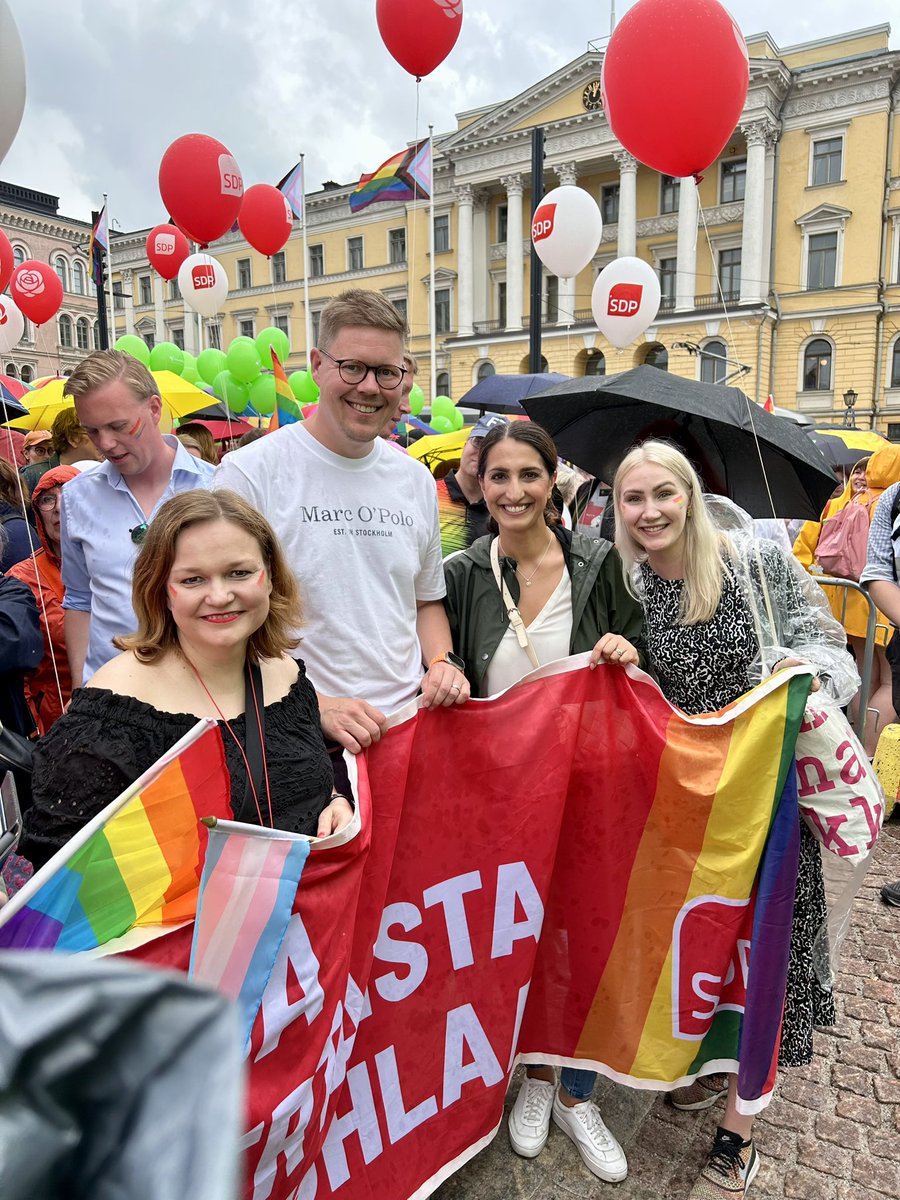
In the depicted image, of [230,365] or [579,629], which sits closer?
[579,629]

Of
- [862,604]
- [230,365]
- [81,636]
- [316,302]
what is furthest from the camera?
[316,302]

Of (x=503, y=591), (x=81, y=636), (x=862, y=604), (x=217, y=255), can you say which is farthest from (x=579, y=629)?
(x=217, y=255)

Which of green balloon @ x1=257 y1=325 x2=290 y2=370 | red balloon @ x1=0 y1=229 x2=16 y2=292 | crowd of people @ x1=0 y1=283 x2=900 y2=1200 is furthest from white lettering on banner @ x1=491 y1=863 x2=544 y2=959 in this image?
green balloon @ x1=257 y1=325 x2=290 y2=370

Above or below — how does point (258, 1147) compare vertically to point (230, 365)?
below

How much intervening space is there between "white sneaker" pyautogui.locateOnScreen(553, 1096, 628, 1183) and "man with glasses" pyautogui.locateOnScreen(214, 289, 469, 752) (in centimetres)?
126

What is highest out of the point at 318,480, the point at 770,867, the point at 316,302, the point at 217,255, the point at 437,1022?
the point at 217,255

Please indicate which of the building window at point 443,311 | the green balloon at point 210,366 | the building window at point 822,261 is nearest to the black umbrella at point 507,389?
the green balloon at point 210,366

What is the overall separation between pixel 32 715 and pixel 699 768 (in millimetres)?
2416

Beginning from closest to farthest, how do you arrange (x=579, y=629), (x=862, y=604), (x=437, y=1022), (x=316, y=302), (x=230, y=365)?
1. (x=437, y=1022)
2. (x=579, y=629)
3. (x=862, y=604)
4. (x=230, y=365)
5. (x=316, y=302)

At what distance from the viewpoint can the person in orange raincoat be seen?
3.12 meters

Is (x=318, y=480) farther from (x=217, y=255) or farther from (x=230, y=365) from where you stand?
(x=217, y=255)

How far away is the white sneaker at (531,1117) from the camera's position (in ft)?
7.24

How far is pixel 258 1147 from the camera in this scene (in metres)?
1.41

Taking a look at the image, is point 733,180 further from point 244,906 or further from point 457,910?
point 244,906
